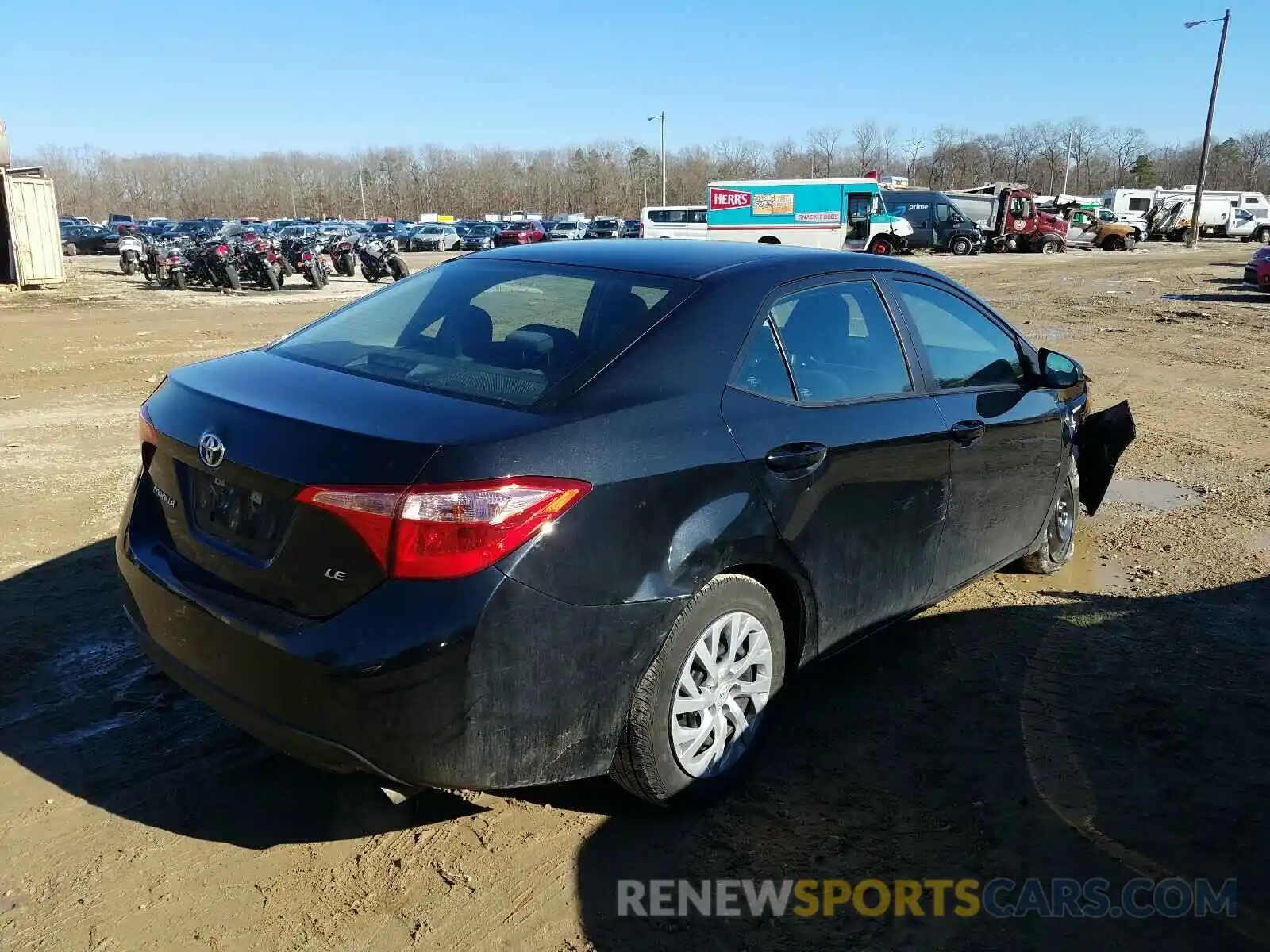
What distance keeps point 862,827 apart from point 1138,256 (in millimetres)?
42524

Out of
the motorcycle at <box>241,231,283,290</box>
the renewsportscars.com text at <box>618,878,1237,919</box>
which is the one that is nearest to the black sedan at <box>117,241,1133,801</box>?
the renewsportscars.com text at <box>618,878,1237,919</box>

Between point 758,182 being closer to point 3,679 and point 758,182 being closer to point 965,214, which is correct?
point 965,214

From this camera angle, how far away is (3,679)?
3684 millimetres

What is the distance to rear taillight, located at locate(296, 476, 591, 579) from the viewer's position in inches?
91.7

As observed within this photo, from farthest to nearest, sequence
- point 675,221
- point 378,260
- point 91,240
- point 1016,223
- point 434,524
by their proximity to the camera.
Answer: point 91,240 → point 1016,223 → point 675,221 → point 378,260 → point 434,524

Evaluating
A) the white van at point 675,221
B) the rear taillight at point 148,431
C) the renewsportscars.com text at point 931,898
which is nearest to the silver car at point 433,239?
the white van at point 675,221

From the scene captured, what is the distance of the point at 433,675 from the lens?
233 cm

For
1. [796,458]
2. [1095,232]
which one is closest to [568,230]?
[1095,232]

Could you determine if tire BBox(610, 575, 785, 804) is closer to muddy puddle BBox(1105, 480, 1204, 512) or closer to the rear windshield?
the rear windshield

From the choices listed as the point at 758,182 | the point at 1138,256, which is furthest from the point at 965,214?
the point at 758,182

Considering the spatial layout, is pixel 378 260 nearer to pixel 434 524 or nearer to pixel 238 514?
pixel 238 514

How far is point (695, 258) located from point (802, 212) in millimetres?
35070

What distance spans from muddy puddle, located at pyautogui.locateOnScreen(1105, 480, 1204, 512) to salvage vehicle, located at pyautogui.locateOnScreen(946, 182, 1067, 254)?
126 feet

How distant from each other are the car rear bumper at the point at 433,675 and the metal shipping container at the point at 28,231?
22.2 m
